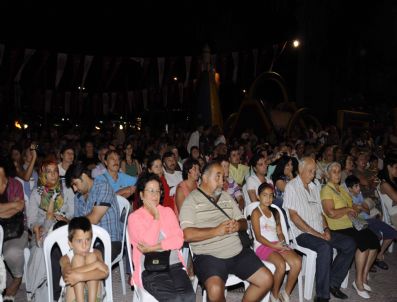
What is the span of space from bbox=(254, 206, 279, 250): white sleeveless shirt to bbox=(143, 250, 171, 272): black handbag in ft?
3.95

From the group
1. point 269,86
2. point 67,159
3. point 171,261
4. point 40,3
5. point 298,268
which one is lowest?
point 298,268

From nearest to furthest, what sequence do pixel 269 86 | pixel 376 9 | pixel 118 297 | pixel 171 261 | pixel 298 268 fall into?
pixel 171 261 < pixel 298 268 < pixel 118 297 < pixel 376 9 < pixel 269 86

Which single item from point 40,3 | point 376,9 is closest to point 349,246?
point 40,3

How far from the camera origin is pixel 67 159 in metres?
5.69

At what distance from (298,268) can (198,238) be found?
3.81ft

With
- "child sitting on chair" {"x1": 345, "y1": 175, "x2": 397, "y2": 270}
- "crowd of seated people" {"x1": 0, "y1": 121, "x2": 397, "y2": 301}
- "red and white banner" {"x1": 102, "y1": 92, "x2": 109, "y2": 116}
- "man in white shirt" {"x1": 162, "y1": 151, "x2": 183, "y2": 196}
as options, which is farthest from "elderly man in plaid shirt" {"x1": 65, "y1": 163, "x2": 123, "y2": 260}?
"red and white banner" {"x1": 102, "y1": 92, "x2": 109, "y2": 116}

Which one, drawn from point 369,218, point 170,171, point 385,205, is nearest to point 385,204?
point 385,205

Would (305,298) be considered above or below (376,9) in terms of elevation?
below

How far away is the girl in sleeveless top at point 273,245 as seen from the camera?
4059 millimetres

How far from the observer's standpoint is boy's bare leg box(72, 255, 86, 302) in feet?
10.2

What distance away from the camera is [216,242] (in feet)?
12.1

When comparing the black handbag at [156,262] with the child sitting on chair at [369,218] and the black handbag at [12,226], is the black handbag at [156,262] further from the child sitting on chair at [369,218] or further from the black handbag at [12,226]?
the child sitting on chair at [369,218]

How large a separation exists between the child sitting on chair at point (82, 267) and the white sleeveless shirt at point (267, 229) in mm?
1681

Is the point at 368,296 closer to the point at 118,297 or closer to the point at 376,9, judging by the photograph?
the point at 118,297
